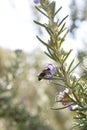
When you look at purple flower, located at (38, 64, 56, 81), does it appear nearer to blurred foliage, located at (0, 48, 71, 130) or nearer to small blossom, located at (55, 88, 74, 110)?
small blossom, located at (55, 88, 74, 110)

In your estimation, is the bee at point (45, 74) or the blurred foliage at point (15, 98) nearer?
the bee at point (45, 74)

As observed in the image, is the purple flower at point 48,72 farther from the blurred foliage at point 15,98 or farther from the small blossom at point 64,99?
the blurred foliage at point 15,98

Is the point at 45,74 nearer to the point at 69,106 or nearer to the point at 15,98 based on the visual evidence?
the point at 69,106

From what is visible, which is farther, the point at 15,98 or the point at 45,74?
the point at 15,98

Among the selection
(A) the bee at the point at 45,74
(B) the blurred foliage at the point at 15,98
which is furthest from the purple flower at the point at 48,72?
(B) the blurred foliage at the point at 15,98

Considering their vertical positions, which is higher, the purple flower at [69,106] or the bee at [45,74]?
the bee at [45,74]

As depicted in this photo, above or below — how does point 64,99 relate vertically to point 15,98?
below

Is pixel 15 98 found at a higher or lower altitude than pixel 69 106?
higher

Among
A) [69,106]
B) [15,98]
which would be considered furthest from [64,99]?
[15,98]

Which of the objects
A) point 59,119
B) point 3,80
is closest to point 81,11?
point 3,80

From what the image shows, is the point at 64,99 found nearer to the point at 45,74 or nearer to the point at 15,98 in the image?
the point at 45,74

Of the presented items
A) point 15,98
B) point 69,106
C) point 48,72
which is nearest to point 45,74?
point 48,72
